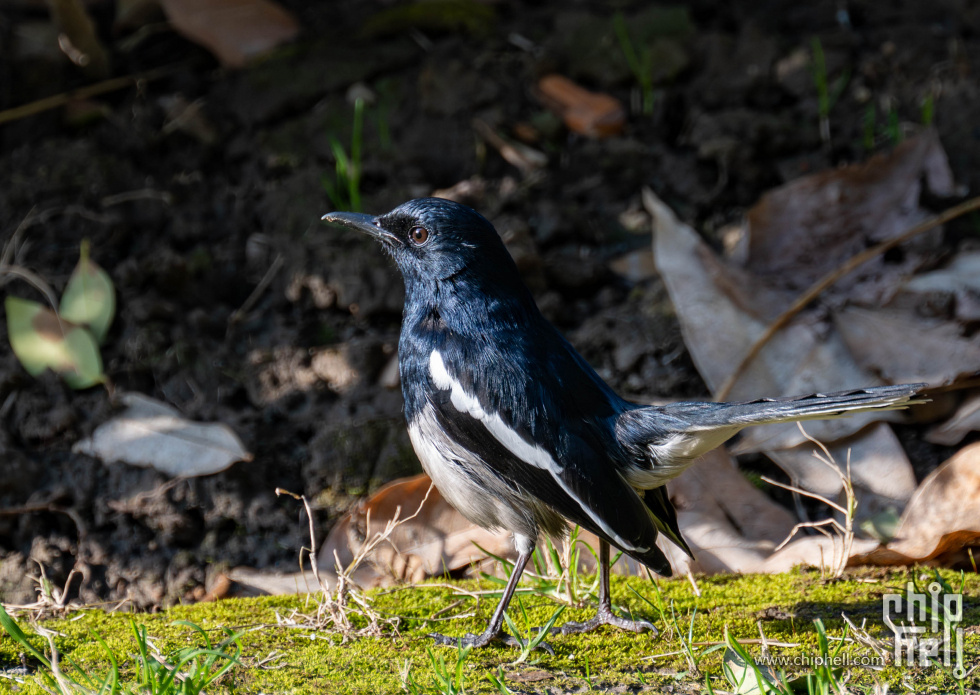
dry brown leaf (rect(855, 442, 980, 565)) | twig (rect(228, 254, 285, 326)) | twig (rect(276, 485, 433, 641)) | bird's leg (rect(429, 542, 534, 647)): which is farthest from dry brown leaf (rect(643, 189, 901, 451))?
twig (rect(228, 254, 285, 326))

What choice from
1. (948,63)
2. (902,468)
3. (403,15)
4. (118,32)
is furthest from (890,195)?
(118,32)

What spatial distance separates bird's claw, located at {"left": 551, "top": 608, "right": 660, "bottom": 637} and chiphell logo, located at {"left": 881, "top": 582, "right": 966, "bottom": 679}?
719 millimetres

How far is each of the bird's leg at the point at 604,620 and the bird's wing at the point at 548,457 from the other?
0.61ft

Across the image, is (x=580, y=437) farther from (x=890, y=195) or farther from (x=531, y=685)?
(x=890, y=195)

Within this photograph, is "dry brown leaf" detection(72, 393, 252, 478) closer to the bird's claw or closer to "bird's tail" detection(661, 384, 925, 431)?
the bird's claw

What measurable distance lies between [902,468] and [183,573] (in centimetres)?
297

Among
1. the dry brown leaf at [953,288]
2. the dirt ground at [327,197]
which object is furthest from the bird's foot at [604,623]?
the dry brown leaf at [953,288]

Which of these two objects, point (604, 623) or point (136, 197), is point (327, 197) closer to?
point (136, 197)

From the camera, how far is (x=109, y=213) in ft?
17.2

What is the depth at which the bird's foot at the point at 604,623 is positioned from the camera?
9.99ft

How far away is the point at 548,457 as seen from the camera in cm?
306

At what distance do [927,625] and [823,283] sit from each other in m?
1.98

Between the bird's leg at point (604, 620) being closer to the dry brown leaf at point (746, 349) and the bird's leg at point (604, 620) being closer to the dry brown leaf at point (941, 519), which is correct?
the dry brown leaf at point (941, 519)

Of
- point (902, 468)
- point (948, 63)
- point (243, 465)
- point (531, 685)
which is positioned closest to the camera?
point (531, 685)
